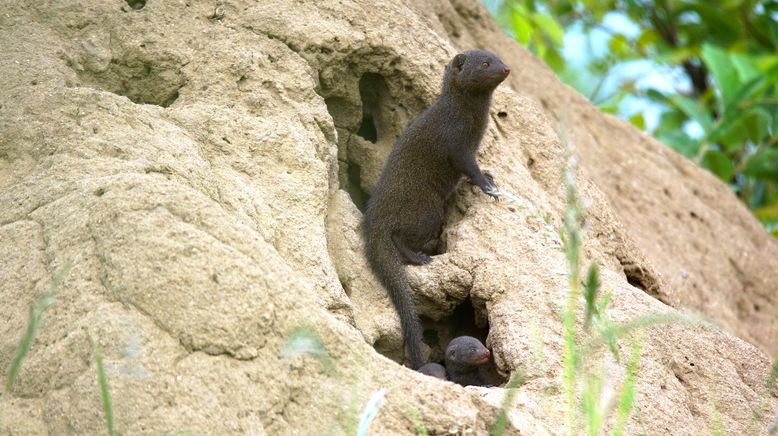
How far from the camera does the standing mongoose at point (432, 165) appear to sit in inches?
193

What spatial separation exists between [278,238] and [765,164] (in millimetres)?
5845

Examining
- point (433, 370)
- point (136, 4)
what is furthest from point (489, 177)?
point (136, 4)

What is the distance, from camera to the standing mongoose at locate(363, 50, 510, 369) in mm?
4906

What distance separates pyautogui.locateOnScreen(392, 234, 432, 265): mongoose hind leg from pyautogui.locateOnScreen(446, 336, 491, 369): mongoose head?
1.52 ft

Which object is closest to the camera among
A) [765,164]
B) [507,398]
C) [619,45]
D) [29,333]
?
[29,333]

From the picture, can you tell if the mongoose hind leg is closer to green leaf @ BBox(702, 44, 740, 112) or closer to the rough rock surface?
the rough rock surface

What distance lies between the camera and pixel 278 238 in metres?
4.00

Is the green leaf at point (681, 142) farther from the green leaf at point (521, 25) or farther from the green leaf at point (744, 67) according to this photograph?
the green leaf at point (521, 25)

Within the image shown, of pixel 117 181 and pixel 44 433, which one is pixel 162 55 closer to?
pixel 117 181

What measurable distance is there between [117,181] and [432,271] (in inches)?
65.3

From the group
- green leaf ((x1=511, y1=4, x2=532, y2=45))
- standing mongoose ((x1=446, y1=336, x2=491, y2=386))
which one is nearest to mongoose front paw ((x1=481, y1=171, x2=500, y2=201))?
standing mongoose ((x1=446, y1=336, x2=491, y2=386))

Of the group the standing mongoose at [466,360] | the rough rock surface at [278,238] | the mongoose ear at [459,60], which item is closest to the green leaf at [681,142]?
the rough rock surface at [278,238]

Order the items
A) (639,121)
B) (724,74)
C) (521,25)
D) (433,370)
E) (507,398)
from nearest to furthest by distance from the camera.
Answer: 1. (507,398)
2. (433,370)
3. (521,25)
4. (724,74)
5. (639,121)

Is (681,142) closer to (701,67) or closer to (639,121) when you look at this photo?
(639,121)
